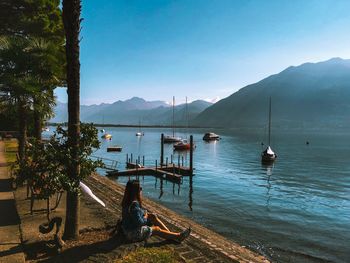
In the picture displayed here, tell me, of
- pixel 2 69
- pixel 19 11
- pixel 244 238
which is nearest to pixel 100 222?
pixel 2 69

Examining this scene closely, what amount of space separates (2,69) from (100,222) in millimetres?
8420

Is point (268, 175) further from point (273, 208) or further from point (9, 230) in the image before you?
point (9, 230)

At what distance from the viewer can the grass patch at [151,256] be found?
28.3ft

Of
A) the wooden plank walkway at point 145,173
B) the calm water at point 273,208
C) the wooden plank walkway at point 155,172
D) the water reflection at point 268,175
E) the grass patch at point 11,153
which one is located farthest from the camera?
the wooden plank walkway at point 155,172

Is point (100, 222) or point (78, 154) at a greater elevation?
point (78, 154)

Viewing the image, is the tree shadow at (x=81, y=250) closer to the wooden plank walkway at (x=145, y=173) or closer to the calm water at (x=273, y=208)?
the calm water at (x=273, y=208)

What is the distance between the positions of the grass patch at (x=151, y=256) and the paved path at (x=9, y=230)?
268 centimetres

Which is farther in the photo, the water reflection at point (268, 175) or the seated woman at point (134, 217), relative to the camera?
the water reflection at point (268, 175)

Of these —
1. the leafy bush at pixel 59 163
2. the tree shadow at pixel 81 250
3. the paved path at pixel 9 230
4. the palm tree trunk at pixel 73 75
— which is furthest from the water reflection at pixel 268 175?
the palm tree trunk at pixel 73 75

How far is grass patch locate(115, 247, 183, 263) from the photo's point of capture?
8.63 metres

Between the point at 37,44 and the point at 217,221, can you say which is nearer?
the point at 37,44

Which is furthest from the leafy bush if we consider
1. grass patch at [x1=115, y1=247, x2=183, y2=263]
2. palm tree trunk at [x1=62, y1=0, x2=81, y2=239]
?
grass patch at [x1=115, y1=247, x2=183, y2=263]

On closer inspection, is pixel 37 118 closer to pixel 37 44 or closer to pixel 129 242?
pixel 37 44

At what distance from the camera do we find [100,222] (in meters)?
12.3
